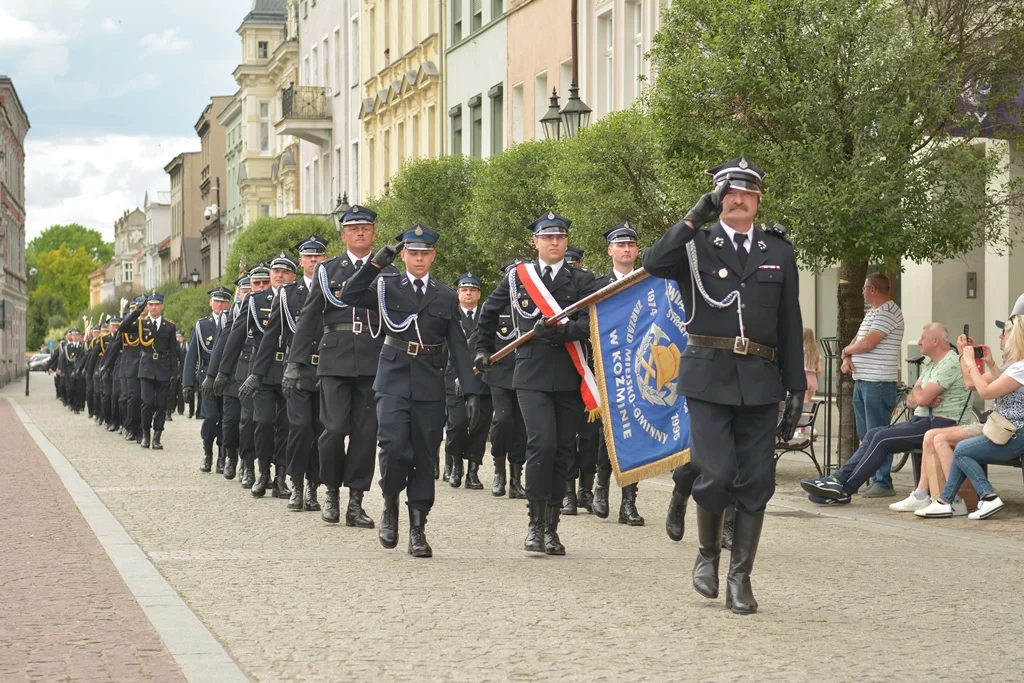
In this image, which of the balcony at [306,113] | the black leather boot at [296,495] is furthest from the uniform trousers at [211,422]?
the balcony at [306,113]

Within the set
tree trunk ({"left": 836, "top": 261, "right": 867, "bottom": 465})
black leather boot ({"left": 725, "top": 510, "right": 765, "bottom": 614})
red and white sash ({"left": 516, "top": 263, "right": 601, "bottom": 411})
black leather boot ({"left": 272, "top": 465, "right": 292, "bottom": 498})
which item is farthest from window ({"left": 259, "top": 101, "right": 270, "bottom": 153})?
black leather boot ({"left": 725, "top": 510, "right": 765, "bottom": 614})

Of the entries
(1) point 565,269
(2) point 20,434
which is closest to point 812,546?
(1) point 565,269

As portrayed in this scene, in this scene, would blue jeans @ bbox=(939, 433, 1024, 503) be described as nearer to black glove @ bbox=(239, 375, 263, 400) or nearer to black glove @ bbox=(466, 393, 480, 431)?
black glove @ bbox=(466, 393, 480, 431)

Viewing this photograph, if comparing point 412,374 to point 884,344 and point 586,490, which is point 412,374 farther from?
point 884,344

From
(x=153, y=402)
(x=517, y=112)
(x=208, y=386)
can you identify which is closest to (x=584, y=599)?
(x=208, y=386)

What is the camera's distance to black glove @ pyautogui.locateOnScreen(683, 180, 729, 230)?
8.18 meters

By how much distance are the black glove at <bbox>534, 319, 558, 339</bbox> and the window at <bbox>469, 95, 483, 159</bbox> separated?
102 feet

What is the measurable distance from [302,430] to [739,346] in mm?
5910

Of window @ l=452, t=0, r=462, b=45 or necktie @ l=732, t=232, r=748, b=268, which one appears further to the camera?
window @ l=452, t=0, r=462, b=45

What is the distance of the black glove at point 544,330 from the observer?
10.9 metres

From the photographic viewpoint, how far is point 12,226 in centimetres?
11206

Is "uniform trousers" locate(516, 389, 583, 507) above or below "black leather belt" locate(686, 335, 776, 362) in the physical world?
below

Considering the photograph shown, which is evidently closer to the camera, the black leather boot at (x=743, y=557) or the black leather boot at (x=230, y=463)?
the black leather boot at (x=743, y=557)

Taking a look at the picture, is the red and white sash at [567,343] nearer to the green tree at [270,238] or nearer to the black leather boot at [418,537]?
the black leather boot at [418,537]
